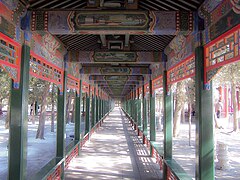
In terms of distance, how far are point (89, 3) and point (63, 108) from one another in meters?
3.73

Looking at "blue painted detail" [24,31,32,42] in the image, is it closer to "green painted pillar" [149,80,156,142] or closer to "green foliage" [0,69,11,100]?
"green painted pillar" [149,80,156,142]

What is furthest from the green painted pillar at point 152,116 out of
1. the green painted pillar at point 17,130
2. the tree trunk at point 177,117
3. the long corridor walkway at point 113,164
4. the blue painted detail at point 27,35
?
the blue painted detail at point 27,35

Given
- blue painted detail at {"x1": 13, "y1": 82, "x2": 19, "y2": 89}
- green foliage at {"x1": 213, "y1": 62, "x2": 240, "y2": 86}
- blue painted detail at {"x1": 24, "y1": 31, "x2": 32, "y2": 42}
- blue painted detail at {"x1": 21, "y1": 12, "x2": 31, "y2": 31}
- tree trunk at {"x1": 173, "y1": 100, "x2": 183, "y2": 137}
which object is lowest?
tree trunk at {"x1": 173, "y1": 100, "x2": 183, "y2": 137}

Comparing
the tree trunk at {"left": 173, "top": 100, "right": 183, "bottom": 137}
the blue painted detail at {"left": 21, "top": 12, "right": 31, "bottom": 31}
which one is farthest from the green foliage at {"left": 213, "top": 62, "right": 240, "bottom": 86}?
the blue painted detail at {"left": 21, "top": 12, "right": 31, "bottom": 31}

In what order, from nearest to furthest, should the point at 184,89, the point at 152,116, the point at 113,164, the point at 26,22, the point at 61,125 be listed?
the point at 26,22 < the point at 61,125 < the point at 113,164 < the point at 152,116 < the point at 184,89

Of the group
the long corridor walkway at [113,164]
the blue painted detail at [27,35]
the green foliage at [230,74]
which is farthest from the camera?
the green foliage at [230,74]

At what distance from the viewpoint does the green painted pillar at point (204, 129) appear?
14.1 ft

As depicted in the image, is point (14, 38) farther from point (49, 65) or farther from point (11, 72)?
point (49, 65)

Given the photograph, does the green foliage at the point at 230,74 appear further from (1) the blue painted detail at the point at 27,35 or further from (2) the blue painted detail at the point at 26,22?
(2) the blue painted detail at the point at 26,22

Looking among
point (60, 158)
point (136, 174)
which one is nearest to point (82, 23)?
point (60, 158)

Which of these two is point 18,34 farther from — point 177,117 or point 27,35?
point 177,117

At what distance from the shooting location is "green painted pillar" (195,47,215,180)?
429 cm

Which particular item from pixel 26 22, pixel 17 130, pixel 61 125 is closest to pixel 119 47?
pixel 61 125

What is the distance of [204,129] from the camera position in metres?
4.35
